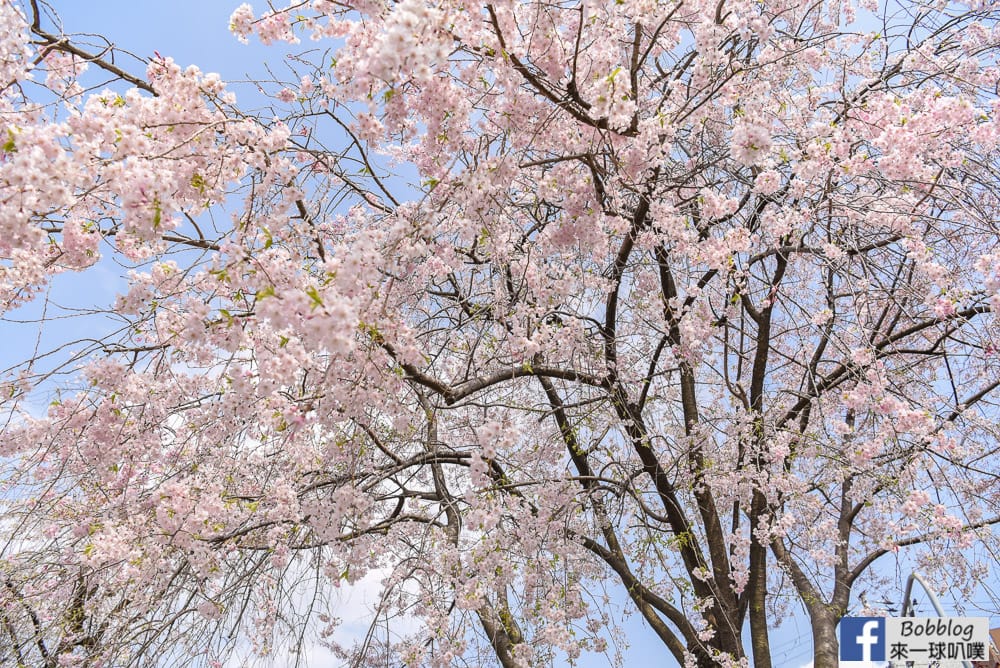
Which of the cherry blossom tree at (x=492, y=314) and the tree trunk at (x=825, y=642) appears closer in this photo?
the cherry blossom tree at (x=492, y=314)

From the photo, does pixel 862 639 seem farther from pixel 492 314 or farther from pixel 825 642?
pixel 492 314

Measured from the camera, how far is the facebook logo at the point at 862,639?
15.2 feet

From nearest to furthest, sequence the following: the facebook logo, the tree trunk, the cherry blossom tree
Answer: the cherry blossom tree
the facebook logo
the tree trunk

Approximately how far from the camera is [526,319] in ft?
12.7

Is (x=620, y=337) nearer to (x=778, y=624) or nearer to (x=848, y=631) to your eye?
(x=848, y=631)

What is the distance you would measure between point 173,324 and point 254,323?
0.84m

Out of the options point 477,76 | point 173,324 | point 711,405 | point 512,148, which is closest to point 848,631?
point 711,405

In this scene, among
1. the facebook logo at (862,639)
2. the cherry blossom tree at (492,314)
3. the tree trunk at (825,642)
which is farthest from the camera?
the tree trunk at (825,642)

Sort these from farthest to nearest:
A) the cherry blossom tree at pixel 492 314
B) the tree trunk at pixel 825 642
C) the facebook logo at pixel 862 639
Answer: the tree trunk at pixel 825 642, the facebook logo at pixel 862 639, the cherry blossom tree at pixel 492 314

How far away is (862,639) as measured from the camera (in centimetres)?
480

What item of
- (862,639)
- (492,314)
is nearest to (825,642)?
(862,639)

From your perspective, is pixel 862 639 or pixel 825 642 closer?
pixel 862 639

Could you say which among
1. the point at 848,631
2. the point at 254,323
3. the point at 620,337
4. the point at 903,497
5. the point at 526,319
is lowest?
the point at 848,631

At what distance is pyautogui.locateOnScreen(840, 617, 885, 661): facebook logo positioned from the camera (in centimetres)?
463
